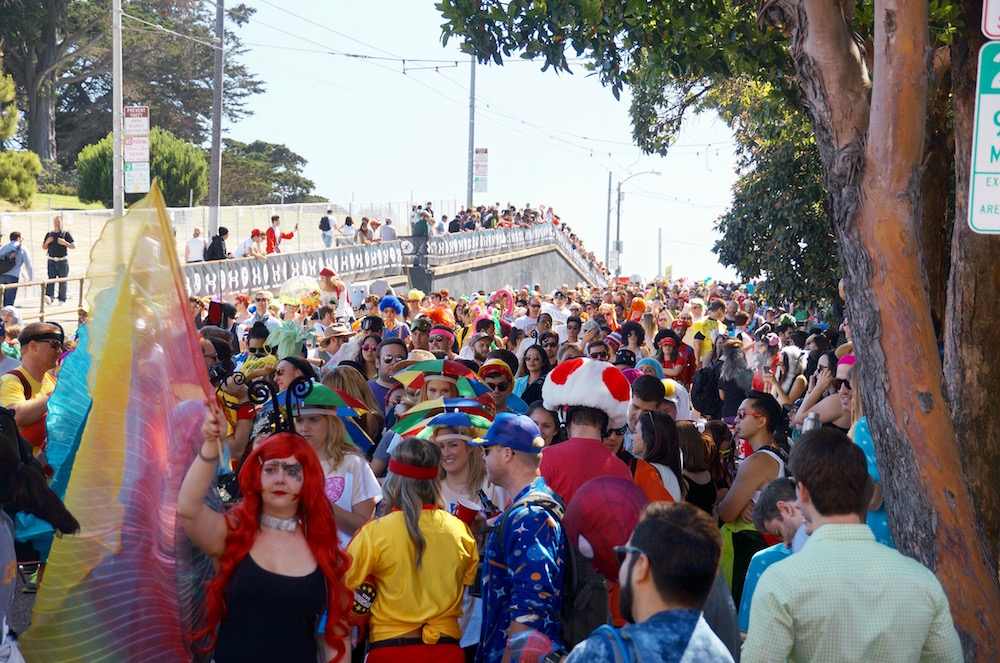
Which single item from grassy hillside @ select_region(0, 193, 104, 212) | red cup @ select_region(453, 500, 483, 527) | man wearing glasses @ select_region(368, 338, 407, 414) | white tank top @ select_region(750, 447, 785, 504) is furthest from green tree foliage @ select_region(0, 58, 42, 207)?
red cup @ select_region(453, 500, 483, 527)

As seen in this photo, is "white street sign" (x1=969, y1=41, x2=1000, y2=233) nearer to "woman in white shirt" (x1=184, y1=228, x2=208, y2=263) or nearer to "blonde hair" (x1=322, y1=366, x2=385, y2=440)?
"blonde hair" (x1=322, y1=366, x2=385, y2=440)

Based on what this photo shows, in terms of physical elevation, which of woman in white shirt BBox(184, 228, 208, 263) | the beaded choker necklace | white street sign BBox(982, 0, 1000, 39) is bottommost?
the beaded choker necklace

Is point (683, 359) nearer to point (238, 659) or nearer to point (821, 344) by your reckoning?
point (821, 344)

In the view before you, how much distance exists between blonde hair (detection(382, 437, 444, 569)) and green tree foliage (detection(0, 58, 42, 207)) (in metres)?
37.0

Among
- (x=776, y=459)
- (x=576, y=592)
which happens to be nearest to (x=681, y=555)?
(x=576, y=592)

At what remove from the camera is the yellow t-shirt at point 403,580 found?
4445 mm

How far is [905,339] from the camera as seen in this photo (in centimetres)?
464

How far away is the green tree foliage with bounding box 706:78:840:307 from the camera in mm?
13906

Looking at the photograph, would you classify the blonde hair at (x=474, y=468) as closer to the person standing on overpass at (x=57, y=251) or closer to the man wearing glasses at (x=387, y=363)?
the man wearing glasses at (x=387, y=363)

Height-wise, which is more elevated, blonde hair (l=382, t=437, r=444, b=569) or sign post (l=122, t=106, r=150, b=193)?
sign post (l=122, t=106, r=150, b=193)

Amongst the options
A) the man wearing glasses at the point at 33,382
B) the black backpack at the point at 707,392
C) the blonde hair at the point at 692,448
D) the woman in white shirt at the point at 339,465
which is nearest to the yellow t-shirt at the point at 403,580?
the woman in white shirt at the point at 339,465

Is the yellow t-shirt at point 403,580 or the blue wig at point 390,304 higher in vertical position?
the blue wig at point 390,304

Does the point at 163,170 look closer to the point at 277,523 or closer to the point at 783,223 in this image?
the point at 783,223

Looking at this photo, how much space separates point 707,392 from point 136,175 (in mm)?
12161
